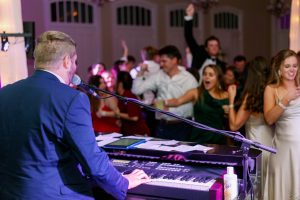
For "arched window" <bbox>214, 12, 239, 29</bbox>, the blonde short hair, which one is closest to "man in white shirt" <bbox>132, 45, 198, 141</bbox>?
the blonde short hair

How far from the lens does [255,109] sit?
10.7 feet

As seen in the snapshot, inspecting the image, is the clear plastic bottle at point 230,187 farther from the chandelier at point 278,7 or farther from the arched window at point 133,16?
the chandelier at point 278,7

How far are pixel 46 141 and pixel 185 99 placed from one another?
2303 millimetres

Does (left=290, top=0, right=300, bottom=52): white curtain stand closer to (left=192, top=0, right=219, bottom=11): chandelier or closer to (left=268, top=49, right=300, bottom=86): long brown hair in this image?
(left=268, top=49, right=300, bottom=86): long brown hair

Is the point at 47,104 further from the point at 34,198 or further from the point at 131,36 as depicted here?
the point at 131,36

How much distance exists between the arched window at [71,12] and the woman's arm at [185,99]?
15.7ft

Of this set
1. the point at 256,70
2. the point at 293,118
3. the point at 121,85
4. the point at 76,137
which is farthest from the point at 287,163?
the point at 121,85

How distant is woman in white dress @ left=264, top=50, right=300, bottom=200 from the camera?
3.05 metres

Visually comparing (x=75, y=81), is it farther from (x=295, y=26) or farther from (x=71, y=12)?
(x=71, y=12)

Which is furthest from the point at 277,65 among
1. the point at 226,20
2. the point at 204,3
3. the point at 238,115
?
the point at 226,20

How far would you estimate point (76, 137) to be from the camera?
1.76m

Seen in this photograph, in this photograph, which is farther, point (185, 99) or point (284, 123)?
point (185, 99)

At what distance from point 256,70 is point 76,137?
1.91 m

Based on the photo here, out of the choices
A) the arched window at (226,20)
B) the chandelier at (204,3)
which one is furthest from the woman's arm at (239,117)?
the arched window at (226,20)
